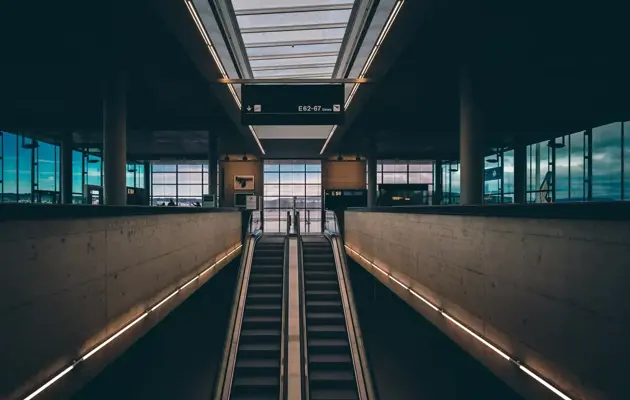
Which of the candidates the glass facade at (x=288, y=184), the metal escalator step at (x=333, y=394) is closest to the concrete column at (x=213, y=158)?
the glass facade at (x=288, y=184)

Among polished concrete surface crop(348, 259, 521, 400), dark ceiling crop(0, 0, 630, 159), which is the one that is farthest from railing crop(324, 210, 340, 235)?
dark ceiling crop(0, 0, 630, 159)

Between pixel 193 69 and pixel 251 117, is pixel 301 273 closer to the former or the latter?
pixel 251 117

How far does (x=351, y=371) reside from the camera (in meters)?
10.9

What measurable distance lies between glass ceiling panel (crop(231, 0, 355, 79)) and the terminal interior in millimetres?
80

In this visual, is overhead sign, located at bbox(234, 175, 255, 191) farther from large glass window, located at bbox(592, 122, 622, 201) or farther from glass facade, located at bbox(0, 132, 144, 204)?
large glass window, located at bbox(592, 122, 622, 201)

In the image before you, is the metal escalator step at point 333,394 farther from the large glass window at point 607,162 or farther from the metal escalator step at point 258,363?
the large glass window at point 607,162

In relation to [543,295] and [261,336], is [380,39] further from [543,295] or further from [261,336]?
[261,336]

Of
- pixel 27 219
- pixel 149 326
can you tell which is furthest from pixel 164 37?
pixel 27 219

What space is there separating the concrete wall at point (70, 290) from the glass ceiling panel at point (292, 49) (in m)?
6.72

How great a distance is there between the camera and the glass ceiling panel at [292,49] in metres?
12.6

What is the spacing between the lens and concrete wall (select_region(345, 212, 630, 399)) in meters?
3.35

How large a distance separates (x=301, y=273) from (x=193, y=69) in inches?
259

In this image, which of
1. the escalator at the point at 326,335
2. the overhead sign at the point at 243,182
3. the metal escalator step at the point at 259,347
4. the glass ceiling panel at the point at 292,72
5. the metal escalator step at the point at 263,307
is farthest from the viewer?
the overhead sign at the point at 243,182

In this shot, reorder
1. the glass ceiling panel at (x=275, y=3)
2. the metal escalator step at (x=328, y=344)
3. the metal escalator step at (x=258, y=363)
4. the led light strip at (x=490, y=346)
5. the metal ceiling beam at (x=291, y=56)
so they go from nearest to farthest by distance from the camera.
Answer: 1. the led light strip at (x=490, y=346)
2. the glass ceiling panel at (x=275, y=3)
3. the metal escalator step at (x=258, y=363)
4. the metal escalator step at (x=328, y=344)
5. the metal ceiling beam at (x=291, y=56)
